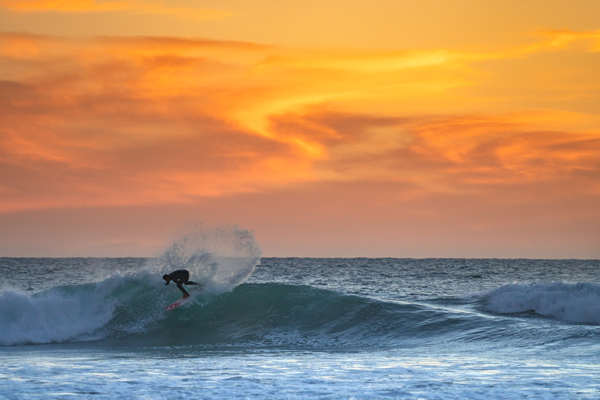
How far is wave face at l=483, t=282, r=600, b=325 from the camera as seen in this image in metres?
17.1

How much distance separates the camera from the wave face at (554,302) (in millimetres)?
17125

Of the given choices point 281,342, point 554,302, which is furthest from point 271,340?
point 554,302

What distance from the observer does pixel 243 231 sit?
1861 centimetres

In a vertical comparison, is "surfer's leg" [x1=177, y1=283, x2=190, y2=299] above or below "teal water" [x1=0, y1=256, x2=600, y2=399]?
above

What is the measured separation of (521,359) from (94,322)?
38.7ft

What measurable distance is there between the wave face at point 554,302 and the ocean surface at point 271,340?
0.06m

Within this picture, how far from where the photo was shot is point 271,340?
14547 mm

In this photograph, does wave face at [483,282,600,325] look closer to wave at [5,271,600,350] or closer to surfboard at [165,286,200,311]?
wave at [5,271,600,350]

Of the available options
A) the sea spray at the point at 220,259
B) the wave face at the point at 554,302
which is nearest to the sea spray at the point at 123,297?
the sea spray at the point at 220,259

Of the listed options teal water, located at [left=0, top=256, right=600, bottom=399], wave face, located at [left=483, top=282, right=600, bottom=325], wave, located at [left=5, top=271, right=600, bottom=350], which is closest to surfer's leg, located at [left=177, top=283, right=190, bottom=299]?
wave, located at [left=5, top=271, right=600, bottom=350]

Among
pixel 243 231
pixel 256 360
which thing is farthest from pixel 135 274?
pixel 256 360

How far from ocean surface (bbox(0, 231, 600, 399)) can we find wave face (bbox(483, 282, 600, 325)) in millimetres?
58

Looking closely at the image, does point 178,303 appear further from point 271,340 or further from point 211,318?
point 271,340

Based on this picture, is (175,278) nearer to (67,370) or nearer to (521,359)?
(67,370)
